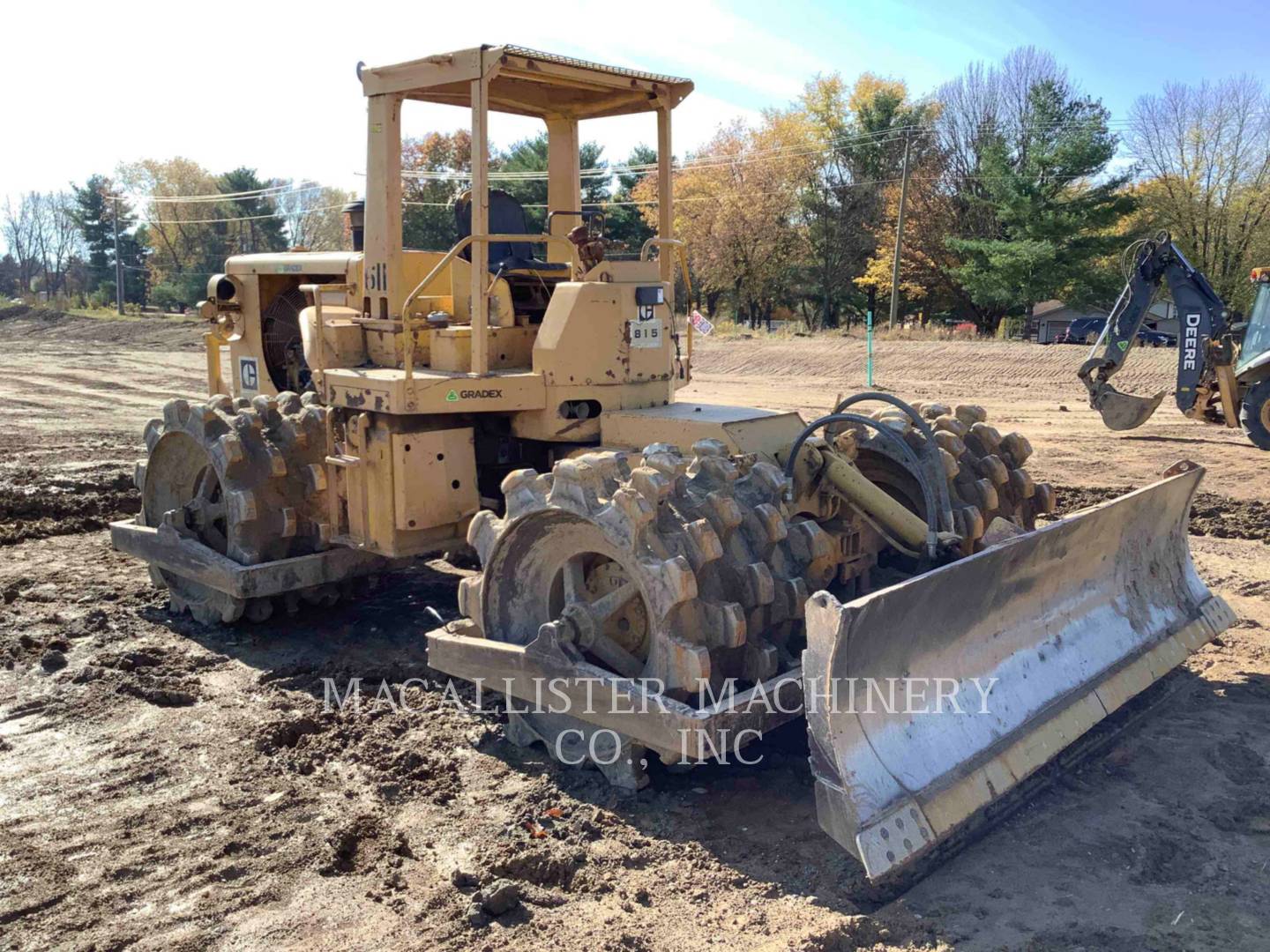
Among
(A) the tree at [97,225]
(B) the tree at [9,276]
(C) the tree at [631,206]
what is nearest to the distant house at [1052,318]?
(C) the tree at [631,206]

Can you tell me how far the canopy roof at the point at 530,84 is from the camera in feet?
17.2

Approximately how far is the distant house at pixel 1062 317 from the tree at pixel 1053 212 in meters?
1.31

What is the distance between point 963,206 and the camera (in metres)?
42.8

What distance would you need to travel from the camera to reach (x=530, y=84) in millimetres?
5926

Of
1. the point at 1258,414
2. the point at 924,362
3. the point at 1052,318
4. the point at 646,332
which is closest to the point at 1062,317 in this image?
the point at 1052,318

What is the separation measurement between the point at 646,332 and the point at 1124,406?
1021cm

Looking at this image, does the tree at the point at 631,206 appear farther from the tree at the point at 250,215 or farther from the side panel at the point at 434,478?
the side panel at the point at 434,478

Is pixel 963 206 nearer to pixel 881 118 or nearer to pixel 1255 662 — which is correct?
pixel 881 118

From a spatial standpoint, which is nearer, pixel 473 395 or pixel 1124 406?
pixel 473 395

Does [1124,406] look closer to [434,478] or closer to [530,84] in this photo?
[530,84]

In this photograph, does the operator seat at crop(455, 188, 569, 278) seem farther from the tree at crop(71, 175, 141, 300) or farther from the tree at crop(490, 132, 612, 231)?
the tree at crop(71, 175, 141, 300)

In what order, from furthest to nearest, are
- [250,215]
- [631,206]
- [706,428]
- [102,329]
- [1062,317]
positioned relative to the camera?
[250,215], [1062,317], [631,206], [102,329], [706,428]

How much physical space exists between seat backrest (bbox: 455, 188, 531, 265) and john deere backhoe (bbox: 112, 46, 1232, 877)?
20 mm

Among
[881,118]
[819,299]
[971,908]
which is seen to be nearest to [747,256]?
[819,299]
